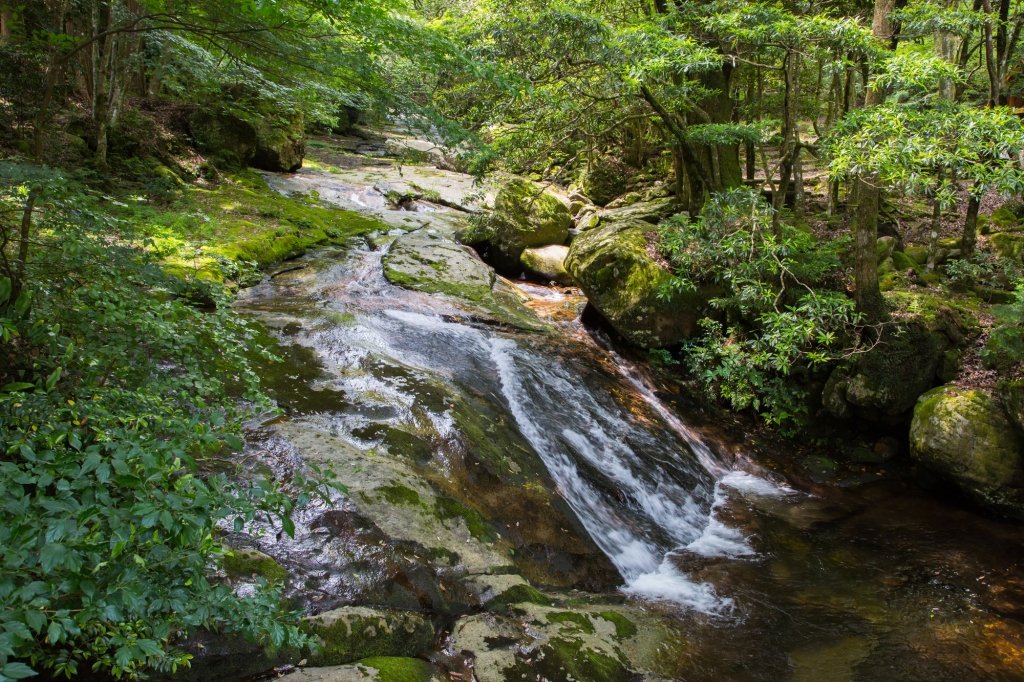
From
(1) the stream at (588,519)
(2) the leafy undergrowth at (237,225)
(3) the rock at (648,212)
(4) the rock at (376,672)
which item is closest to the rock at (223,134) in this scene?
(2) the leafy undergrowth at (237,225)

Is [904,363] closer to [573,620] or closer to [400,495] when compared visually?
[573,620]

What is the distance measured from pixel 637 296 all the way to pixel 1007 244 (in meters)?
7.81

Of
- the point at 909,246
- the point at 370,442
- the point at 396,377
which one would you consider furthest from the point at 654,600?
the point at 909,246

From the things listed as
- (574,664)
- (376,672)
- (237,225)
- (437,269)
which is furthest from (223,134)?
(574,664)

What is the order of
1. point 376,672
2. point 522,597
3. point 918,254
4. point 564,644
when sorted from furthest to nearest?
point 918,254, point 522,597, point 564,644, point 376,672

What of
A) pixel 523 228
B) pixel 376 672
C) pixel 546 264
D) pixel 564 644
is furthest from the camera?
pixel 523 228

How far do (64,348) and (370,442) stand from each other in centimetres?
288

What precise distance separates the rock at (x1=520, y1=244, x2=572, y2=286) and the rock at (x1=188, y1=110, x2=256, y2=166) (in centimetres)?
828

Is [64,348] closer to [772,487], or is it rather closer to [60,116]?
[772,487]

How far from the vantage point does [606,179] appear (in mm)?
18078

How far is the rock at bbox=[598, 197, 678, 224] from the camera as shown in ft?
42.8

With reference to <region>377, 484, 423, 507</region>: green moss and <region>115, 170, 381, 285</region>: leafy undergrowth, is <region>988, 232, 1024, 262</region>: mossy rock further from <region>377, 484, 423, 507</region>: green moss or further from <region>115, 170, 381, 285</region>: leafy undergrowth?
<region>115, 170, 381, 285</region>: leafy undergrowth

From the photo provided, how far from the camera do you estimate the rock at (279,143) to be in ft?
53.7

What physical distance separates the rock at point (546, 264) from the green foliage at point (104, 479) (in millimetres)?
10717
